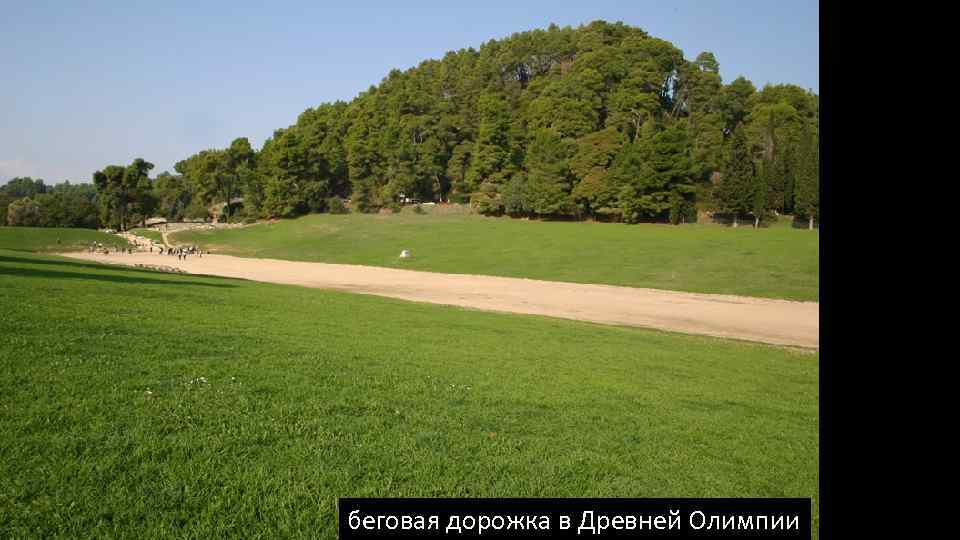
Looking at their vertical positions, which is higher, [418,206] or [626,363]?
[418,206]

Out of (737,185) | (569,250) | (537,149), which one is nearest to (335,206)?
(537,149)

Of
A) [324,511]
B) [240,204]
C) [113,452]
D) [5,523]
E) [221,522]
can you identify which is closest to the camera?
[5,523]

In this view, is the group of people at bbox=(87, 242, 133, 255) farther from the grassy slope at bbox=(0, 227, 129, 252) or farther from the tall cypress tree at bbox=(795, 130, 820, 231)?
the tall cypress tree at bbox=(795, 130, 820, 231)

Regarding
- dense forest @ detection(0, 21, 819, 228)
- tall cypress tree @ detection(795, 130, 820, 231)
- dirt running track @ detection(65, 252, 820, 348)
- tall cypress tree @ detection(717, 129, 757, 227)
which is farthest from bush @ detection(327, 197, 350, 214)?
tall cypress tree @ detection(795, 130, 820, 231)

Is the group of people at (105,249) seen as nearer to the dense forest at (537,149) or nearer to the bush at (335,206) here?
the dense forest at (537,149)

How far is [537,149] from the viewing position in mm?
82125

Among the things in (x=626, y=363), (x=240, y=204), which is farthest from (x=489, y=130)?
(x=626, y=363)

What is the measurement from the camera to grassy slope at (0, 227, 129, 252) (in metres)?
59.0

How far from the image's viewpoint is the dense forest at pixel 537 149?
6831 centimetres

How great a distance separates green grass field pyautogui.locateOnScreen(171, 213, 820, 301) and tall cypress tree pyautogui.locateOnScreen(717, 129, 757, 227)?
4.79 m
